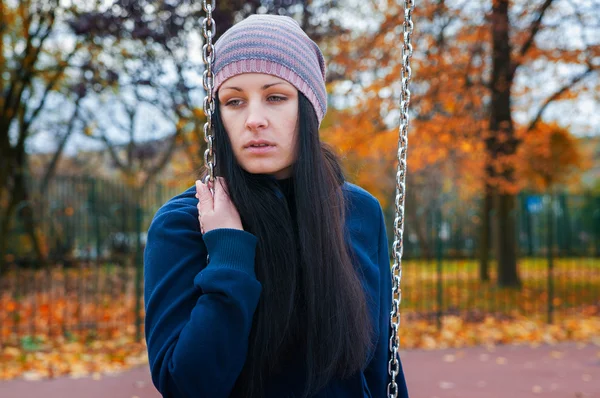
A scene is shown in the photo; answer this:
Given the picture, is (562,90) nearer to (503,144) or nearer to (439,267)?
(503,144)

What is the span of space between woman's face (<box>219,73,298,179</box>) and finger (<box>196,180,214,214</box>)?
0.40 feet

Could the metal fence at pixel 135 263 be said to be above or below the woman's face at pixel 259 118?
below

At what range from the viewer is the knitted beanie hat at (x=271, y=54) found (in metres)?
1.56

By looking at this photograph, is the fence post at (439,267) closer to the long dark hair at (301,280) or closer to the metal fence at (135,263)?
the metal fence at (135,263)

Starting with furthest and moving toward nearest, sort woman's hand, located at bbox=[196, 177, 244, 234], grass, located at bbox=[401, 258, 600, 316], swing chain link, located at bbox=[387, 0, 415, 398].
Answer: grass, located at bbox=[401, 258, 600, 316]
swing chain link, located at bbox=[387, 0, 415, 398]
woman's hand, located at bbox=[196, 177, 244, 234]

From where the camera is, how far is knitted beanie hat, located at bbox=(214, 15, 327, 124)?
156 centimetres

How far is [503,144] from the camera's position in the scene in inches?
393

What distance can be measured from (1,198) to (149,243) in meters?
10.9

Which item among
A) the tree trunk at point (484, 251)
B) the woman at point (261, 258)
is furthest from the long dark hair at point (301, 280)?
the tree trunk at point (484, 251)

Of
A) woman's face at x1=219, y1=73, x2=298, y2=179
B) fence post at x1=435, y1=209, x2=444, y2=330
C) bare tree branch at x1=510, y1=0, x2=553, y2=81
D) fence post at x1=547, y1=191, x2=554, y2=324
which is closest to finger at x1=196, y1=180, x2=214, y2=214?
woman's face at x1=219, y1=73, x2=298, y2=179

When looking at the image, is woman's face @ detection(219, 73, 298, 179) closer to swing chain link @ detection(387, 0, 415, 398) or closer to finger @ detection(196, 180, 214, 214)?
finger @ detection(196, 180, 214, 214)

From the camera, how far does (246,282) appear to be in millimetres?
1395

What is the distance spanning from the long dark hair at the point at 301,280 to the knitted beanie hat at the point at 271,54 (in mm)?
74

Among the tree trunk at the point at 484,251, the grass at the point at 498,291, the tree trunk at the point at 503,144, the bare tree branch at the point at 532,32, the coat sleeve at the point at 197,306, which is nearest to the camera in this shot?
the coat sleeve at the point at 197,306
